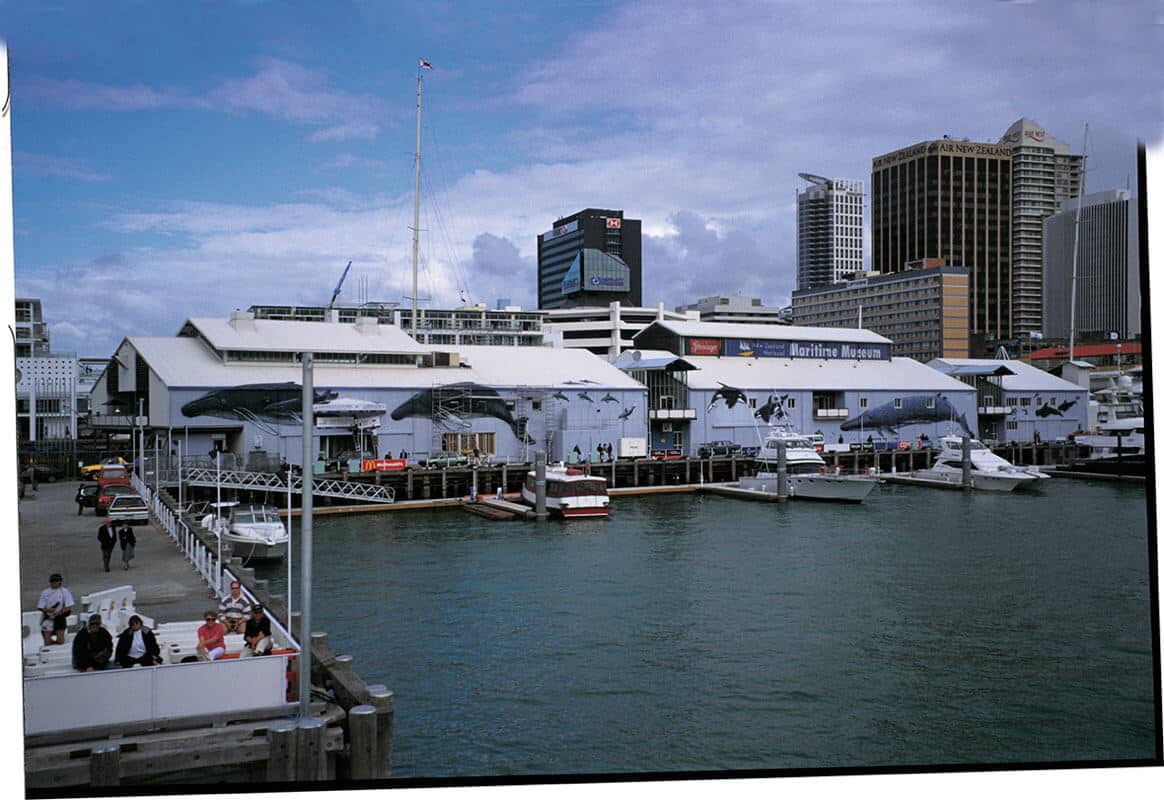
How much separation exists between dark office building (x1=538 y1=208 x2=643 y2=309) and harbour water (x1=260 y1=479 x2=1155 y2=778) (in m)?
70.3

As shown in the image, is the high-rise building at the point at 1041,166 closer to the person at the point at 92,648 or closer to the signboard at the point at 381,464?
the person at the point at 92,648

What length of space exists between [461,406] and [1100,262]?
74.8ft

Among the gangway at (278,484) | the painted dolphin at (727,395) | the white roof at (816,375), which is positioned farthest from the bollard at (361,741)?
the painted dolphin at (727,395)

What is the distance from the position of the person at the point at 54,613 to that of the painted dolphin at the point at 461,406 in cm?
2098

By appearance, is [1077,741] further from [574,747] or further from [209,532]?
[209,532]

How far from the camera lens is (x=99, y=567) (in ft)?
39.9

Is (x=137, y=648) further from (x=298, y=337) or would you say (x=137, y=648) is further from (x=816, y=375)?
(x=816, y=375)

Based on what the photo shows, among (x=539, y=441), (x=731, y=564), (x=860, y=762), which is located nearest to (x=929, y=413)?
(x=539, y=441)

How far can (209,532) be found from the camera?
16984 mm

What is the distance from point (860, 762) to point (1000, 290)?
232 ft

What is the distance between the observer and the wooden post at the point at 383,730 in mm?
7211

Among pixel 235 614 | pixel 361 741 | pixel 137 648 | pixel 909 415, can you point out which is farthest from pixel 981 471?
pixel 137 648

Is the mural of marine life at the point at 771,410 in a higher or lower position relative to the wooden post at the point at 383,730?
higher

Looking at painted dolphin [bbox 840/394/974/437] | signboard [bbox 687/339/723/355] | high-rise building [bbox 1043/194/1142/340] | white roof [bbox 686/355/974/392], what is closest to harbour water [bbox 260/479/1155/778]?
high-rise building [bbox 1043/194/1142/340]
